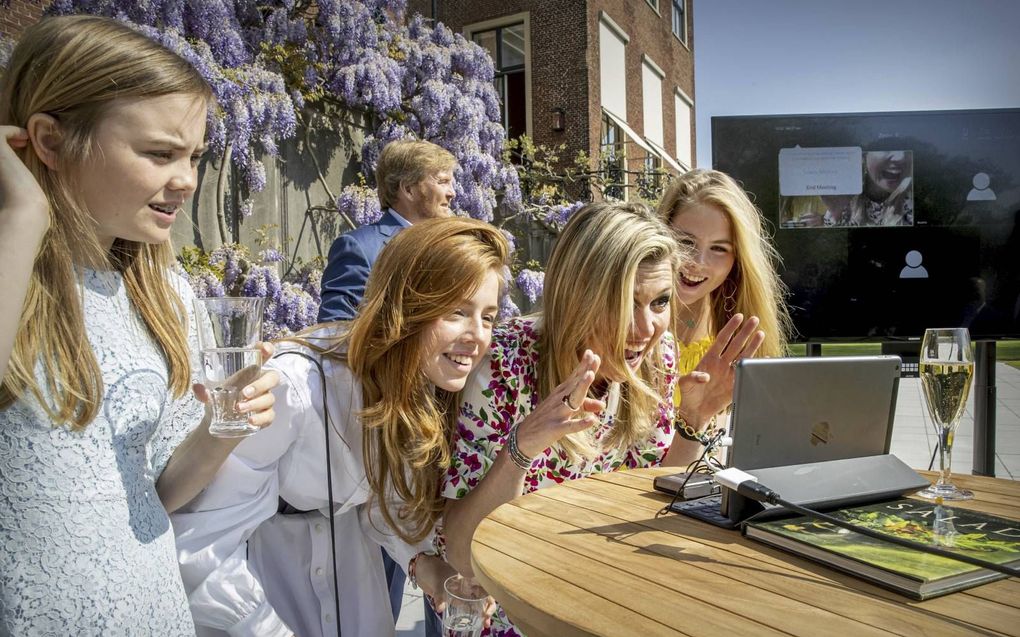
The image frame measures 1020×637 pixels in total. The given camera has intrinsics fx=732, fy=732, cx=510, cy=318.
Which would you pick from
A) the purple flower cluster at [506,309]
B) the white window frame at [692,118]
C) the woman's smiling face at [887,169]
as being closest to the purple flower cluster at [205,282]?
the purple flower cluster at [506,309]

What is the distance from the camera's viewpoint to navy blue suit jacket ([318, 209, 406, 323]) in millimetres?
3281

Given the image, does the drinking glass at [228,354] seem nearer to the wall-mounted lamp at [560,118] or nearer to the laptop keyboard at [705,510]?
the laptop keyboard at [705,510]

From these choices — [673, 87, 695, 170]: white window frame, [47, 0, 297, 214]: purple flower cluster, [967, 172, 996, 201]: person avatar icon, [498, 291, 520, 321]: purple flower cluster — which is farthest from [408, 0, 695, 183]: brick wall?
[967, 172, 996, 201]: person avatar icon

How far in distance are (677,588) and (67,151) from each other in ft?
3.82

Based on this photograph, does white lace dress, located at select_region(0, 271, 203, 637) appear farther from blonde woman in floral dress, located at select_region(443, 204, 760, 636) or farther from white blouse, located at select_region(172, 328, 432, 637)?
blonde woman in floral dress, located at select_region(443, 204, 760, 636)

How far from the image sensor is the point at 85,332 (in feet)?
4.03

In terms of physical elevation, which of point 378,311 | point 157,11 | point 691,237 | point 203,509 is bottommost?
point 203,509

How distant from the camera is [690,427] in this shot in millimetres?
1981

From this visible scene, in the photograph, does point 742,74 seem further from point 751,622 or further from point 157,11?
point 751,622

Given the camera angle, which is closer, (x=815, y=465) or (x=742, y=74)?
(x=815, y=465)

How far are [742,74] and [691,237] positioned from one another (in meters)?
2.92

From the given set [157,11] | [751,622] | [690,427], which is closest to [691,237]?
[690,427]

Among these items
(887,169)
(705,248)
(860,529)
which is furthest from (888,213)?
(860,529)

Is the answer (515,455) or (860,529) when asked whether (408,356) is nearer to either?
(515,455)
